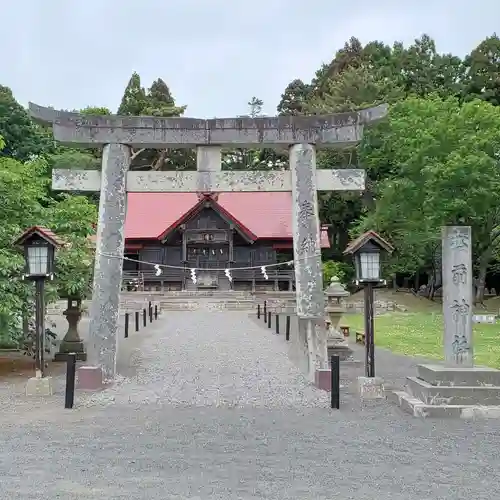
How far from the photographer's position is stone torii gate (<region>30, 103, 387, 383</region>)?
11.6 m

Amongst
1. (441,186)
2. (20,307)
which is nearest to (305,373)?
(20,307)

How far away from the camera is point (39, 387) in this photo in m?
10.1

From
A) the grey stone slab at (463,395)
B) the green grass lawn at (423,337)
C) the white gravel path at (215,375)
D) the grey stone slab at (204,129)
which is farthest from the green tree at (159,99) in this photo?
the grey stone slab at (463,395)

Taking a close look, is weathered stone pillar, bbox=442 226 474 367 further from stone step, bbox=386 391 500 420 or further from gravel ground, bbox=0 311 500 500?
gravel ground, bbox=0 311 500 500

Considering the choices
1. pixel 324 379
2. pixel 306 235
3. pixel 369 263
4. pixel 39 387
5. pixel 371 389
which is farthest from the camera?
pixel 306 235

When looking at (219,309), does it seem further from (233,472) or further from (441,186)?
(233,472)

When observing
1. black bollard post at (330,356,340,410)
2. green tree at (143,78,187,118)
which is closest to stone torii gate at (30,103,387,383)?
black bollard post at (330,356,340,410)

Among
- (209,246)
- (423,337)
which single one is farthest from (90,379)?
(209,246)

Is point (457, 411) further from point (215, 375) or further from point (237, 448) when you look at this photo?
point (215, 375)

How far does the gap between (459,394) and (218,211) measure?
105 ft

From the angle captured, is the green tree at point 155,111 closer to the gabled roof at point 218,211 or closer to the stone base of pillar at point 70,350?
the gabled roof at point 218,211

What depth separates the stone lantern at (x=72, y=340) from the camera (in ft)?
48.4

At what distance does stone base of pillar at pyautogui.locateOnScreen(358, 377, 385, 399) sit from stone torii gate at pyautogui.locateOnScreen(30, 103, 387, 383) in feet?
5.85

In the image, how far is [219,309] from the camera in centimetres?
3450
